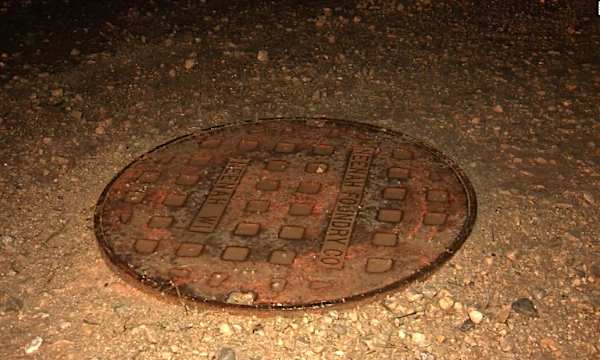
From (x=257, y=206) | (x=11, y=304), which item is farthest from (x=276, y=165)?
(x=11, y=304)

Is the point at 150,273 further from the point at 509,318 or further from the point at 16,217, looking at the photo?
the point at 509,318

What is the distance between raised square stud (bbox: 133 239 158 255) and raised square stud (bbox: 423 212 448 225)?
0.92 metres

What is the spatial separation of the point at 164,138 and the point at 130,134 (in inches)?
7.1

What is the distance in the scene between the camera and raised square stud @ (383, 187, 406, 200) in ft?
8.57

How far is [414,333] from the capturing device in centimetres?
218

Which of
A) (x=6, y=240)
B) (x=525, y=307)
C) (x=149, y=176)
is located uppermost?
(x=525, y=307)

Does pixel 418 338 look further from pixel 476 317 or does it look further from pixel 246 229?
pixel 246 229

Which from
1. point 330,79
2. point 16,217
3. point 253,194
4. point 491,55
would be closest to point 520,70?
point 491,55

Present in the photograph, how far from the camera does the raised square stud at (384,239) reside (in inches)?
94.6

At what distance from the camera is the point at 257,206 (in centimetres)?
260

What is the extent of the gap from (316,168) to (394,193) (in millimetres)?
333

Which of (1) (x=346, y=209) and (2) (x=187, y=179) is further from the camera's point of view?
(2) (x=187, y=179)

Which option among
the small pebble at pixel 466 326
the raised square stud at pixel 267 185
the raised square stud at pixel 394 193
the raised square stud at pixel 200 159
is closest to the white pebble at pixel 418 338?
the small pebble at pixel 466 326

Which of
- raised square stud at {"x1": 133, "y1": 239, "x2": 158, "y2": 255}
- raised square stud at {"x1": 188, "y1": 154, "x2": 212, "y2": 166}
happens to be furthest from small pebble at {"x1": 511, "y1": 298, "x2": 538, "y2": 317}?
raised square stud at {"x1": 188, "y1": 154, "x2": 212, "y2": 166}
